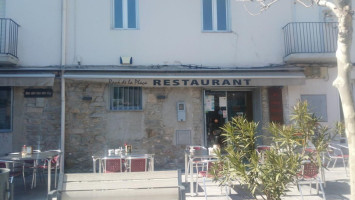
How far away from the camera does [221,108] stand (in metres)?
11.1

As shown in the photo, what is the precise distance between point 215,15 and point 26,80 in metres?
5.91

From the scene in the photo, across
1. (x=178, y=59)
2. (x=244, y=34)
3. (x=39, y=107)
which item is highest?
(x=244, y=34)

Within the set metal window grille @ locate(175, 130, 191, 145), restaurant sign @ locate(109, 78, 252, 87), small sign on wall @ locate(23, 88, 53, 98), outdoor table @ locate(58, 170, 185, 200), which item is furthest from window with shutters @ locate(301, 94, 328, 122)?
small sign on wall @ locate(23, 88, 53, 98)

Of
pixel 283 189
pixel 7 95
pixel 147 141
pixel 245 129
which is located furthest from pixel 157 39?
pixel 283 189

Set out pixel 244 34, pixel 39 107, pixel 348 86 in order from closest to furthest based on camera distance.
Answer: pixel 348 86
pixel 39 107
pixel 244 34

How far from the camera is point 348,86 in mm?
4469

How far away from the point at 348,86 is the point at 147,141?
662 centimetres

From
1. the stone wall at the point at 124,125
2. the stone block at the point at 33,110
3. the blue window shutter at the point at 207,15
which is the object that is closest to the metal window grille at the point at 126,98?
the stone wall at the point at 124,125

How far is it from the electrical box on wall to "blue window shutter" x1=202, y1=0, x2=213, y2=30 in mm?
2537

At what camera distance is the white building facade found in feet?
32.2

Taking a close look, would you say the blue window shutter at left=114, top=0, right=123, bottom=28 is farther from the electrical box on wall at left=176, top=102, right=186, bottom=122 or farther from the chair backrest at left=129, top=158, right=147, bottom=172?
the chair backrest at left=129, top=158, right=147, bottom=172

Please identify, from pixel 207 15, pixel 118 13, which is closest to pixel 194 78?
pixel 207 15

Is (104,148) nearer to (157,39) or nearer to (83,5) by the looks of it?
(157,39)

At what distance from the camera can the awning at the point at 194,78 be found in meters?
9.50
